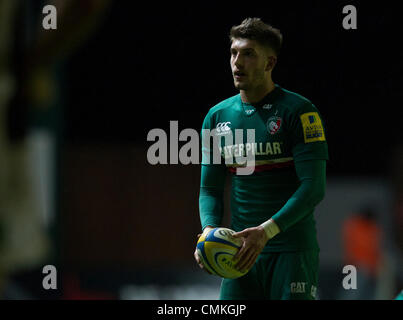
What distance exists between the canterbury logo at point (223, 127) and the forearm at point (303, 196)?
0.41 meters

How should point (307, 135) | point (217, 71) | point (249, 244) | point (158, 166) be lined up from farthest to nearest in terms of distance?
1. point (158, 166)
2. point (217, 71)
3. point (307, 135)
4. point (249, 244)

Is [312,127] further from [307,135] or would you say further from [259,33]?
[259,33]

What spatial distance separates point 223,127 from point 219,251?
668 millimetres

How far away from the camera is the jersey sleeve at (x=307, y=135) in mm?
3676

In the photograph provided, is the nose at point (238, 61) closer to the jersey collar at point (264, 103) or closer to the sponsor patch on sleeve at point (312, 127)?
the jersey collar at point (264, 103)

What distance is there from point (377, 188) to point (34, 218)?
1242 cm

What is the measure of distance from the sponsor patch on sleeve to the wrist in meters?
0.44

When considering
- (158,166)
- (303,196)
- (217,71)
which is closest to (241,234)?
(303,196)

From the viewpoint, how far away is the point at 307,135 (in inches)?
145

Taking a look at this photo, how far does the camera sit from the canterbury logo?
3.82m

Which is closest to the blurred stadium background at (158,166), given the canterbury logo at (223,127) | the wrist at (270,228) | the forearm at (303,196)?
the canterbury logo at (223,127)

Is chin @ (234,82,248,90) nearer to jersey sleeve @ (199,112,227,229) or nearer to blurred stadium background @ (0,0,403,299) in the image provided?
jersey sleeve @ (199,112,227,229)

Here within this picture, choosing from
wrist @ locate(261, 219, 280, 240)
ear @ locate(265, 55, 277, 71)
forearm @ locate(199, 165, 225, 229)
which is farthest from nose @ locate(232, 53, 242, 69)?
wrist @ locate(261, 219, 280, 240)
